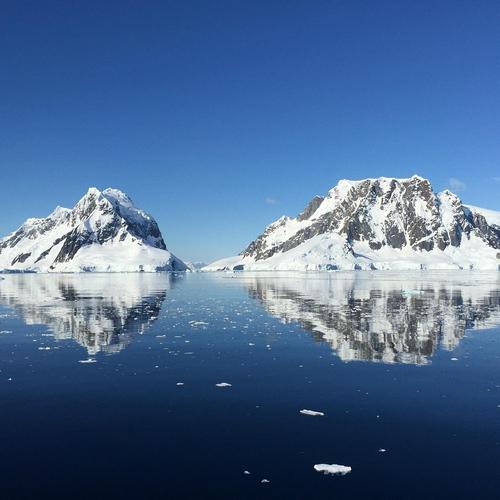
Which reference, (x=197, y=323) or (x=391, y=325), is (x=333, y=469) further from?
(x=197, y=323)

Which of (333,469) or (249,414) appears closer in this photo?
(333,469)

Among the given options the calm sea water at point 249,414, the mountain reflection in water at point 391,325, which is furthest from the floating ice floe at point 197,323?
the mountain reflection in water at point 391,325

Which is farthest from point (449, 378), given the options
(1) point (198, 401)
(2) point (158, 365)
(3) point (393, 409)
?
(2) point (158, 365)

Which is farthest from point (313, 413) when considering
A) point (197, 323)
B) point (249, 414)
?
point (197, 323)

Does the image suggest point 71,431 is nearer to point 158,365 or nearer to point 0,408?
point 0,408

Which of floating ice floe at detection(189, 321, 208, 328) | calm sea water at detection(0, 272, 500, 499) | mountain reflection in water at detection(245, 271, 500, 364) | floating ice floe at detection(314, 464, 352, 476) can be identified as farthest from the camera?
floating ice floe at detection(189, 321, 208, 328)

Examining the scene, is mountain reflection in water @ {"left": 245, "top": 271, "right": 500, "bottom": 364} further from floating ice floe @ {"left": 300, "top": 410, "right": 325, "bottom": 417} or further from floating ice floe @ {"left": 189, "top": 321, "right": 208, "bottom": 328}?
floating ice floe @ {"left": 300, "top": 410, "right": 325, "bottom": 417}

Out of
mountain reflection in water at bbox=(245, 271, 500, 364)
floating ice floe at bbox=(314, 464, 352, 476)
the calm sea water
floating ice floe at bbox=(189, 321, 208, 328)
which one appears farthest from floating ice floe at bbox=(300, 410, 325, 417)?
floating ice floe at bbox=(189, 321, 208, 328)
